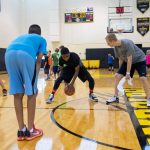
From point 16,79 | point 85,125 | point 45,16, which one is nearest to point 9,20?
point 45,16

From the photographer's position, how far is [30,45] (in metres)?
3.76

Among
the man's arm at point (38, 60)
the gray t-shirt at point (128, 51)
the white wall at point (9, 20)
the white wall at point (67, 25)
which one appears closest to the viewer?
the man's arm at point (38, 60)

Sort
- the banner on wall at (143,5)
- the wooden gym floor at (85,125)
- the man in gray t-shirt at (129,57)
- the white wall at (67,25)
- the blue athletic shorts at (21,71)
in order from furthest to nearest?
the white wall at (67,25)
the banner on wall at (143,5)
the man in gray t-shirt at (129,57)
the blue athletic shorts at (21,71)
the wooden gym floor at (85,125)

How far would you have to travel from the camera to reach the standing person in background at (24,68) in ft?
12.0

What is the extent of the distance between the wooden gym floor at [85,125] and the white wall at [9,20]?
1589 centimetres

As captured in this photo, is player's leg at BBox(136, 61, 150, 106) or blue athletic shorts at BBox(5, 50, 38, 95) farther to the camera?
player's leg at BBox(136, 61, 150, 106)

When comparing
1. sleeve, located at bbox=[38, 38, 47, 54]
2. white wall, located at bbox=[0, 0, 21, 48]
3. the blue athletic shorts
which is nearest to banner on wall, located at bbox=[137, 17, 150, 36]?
white wall, located at bbox=[0, 0, 21, 48]

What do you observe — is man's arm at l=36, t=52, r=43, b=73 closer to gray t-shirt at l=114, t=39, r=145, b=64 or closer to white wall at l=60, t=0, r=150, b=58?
gray t-shirt at l=114, t=39, r=145, b=64

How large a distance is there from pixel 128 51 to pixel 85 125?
6.55ft

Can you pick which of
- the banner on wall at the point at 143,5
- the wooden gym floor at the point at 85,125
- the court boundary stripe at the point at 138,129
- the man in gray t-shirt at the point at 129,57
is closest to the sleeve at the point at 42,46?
the wooden gym floor at the point at 85,125

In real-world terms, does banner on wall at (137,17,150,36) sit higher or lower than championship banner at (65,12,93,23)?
lower

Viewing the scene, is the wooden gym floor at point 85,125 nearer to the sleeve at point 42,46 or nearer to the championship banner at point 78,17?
the sleeve at point 42,46

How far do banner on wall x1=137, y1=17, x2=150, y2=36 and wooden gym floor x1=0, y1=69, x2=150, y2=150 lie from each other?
18.7 metres

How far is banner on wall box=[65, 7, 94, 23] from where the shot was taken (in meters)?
25.1
